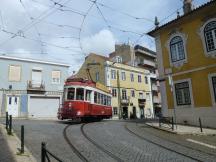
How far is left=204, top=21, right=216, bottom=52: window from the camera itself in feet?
53.9

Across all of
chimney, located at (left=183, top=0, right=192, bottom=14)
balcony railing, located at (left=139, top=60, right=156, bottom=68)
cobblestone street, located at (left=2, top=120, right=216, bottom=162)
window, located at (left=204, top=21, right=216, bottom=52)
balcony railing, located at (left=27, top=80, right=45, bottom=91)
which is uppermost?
balcony railing, located at (left=139, top=60, right=156, bottom=68)

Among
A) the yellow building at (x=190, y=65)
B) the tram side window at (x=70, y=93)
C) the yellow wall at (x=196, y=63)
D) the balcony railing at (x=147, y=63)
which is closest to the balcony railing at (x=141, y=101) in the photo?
the balcony railing at (x=147, y=63)

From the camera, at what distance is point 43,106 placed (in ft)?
102

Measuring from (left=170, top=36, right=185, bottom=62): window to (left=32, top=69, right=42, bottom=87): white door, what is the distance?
1857cm

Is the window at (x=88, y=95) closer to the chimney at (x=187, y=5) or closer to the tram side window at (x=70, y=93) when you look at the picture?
the tram side window at (x=70, y=93)

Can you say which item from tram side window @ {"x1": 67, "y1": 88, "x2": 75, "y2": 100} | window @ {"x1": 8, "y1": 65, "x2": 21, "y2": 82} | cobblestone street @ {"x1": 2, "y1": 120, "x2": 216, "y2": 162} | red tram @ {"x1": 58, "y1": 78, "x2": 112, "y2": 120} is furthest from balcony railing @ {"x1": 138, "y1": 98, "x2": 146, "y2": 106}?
cobblestone street @ {"x1": 2, "y1": 120, "x2": 216, "y2": 162}

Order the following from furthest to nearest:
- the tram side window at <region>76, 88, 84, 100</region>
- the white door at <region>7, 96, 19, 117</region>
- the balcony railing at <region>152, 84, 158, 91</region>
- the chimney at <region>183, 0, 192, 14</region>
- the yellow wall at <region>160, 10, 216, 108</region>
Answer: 1. the balcony railing at <region>152, 84, 158, 91</region>
2. the white door at <region>7, 96, 19, 117</region>
3. the chimney at <region>183, 0, 192, 14</region>
4. the tram side window at <region>76, 88, 84, 100</region>
5. the yellow wall at <region>160, 10, 216, 108</region>

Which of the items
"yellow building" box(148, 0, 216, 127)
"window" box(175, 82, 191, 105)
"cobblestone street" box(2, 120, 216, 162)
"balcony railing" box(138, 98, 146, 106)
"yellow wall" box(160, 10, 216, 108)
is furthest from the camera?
"balcony railing" box(138, 98, 146, 106)

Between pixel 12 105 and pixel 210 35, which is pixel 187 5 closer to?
pixel 210 35

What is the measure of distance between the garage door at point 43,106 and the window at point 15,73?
2.91 m

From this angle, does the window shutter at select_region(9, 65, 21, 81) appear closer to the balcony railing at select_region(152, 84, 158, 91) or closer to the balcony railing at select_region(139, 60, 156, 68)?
the balcony railing at select_region(139, 60, 156, 68)

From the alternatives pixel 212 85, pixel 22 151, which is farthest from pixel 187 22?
pixel 22 151

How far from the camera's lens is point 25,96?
30.1 meters

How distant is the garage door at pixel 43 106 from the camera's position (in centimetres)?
3030
